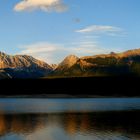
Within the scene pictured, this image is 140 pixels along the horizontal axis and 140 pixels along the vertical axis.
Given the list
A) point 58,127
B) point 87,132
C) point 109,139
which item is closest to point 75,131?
point 87,132

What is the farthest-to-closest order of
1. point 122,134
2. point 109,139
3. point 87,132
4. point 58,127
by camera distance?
1. point 58,127
2. point 87,132
3. point 122,134
4. point 109,139

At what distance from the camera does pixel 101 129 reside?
69.1 meters

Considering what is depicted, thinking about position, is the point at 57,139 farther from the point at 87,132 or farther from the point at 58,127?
the point at 58,127

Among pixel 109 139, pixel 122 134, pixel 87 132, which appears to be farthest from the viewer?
pixel 87 132

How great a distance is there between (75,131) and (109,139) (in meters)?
12.6

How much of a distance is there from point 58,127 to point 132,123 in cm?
1481

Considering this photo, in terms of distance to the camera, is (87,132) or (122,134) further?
(87,132)

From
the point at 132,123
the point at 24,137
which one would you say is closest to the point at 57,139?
the point at 24,137

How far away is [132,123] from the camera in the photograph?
78688 mm

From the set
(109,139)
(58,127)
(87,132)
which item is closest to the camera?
(109,139)

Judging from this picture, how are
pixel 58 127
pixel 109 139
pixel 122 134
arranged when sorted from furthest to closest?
pixel 58 127 → pixel 122 134 → pixel 109 139

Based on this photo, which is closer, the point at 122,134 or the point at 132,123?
the point at 122,134

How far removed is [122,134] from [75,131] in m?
9.93

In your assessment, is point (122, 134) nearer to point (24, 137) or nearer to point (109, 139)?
point (109, 139)
